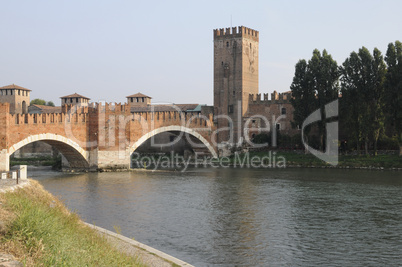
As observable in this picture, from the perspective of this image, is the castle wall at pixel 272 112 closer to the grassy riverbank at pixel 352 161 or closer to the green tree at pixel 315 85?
the grassy riverbank at pixel 352 161

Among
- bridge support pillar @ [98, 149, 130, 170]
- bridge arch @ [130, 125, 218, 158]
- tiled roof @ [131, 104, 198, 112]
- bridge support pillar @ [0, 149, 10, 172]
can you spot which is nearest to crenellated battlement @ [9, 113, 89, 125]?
bridge support pillar @ [0, 149, 10, 172]

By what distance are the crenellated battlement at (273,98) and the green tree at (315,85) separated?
7528 millimetres

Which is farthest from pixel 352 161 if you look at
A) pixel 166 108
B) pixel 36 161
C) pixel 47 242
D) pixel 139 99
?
pixel 139 99

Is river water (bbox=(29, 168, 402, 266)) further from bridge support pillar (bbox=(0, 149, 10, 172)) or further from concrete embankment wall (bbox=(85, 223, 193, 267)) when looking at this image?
bridge support pillar (bbox=(0, 149, 10, 172))

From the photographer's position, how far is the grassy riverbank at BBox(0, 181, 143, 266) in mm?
6625

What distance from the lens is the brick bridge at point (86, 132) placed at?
27.2 metres

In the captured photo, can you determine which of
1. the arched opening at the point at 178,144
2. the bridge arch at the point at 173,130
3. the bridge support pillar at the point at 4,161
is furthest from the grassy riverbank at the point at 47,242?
the arched opening at the point at 178,144

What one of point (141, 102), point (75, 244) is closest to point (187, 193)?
point (75, 244)

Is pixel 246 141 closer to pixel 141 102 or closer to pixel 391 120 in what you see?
pixel 391 120

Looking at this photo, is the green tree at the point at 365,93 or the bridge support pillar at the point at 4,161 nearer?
the bridge support pillar at the point at 4,161

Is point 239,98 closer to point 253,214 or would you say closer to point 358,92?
point 358,92

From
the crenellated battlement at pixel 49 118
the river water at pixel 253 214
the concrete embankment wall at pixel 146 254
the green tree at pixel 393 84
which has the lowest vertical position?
the river water at pixel 253 214

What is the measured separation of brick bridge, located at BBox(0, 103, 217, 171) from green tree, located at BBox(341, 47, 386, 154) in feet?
44.4

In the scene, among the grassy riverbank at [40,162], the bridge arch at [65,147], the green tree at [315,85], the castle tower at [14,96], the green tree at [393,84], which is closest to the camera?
the bridge arch at [65,147]
